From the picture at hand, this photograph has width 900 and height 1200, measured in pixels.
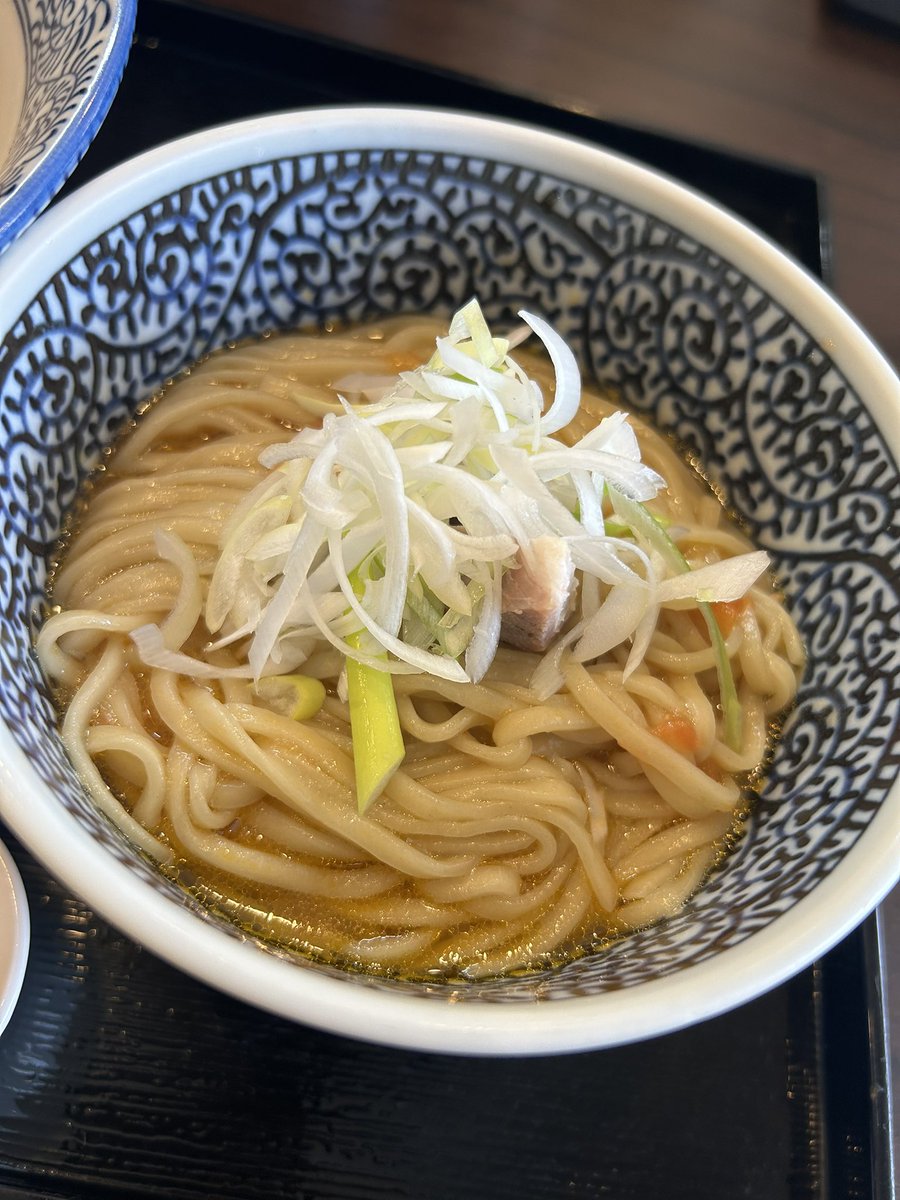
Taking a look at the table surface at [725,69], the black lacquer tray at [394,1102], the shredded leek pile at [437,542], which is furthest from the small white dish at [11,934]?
the table surface at [725,69]

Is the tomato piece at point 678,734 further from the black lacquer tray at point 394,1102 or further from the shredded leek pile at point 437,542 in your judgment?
the black lacquer tray at point 394,1102

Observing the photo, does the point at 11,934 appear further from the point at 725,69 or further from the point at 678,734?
the point at 725,69

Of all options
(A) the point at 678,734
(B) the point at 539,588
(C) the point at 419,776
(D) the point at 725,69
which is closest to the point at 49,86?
(B) the point at 539,588

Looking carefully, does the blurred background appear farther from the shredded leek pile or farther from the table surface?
the shredded leek pile

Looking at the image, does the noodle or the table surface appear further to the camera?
the table surface

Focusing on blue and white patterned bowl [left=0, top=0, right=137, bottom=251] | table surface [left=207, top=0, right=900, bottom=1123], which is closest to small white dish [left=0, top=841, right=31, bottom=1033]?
blue and white patterned bowl [left=0, top=0, right=137, bottom=251]

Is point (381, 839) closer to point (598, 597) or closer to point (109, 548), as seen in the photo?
point (598, 597)
